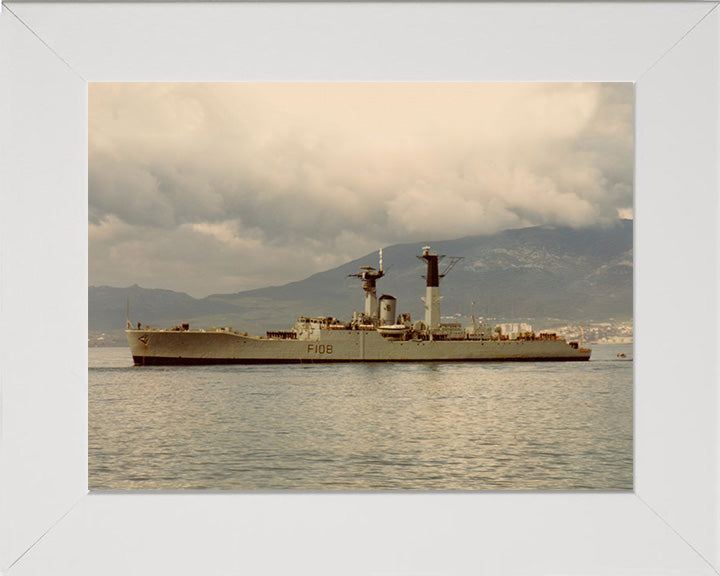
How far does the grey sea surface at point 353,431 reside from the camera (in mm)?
8000

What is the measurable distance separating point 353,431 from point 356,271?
16.6 ft

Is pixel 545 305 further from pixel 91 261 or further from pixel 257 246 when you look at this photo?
pixel 91 261

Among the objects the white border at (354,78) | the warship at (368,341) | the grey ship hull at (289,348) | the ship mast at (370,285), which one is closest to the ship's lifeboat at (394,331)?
the warship at (368,341)

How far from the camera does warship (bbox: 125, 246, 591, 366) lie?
15352 mm

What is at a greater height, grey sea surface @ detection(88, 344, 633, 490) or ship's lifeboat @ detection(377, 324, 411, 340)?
ship's lifeboat @ detection(377, 324, 411, 340)

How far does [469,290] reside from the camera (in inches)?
704

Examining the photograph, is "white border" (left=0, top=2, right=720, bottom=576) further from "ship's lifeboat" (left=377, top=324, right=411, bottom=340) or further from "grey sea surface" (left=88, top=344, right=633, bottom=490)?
"ship's lifeboat" (left=377, top=324, right=411, bottom=340)

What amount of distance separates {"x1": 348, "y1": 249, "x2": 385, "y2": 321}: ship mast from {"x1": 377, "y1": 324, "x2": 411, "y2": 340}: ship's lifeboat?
0.68m

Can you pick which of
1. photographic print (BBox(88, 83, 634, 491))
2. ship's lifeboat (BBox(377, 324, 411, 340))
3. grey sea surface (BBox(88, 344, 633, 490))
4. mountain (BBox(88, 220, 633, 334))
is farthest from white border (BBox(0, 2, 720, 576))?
ship's lifeboat (BBox(377, 324, 411, 340))

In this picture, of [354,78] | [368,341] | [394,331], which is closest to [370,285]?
[394,331]

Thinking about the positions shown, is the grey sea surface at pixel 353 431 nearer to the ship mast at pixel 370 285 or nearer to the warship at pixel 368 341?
the warship at pixel 368 341

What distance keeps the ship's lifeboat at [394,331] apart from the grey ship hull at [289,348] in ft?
0.59

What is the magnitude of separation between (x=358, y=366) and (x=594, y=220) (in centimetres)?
990
